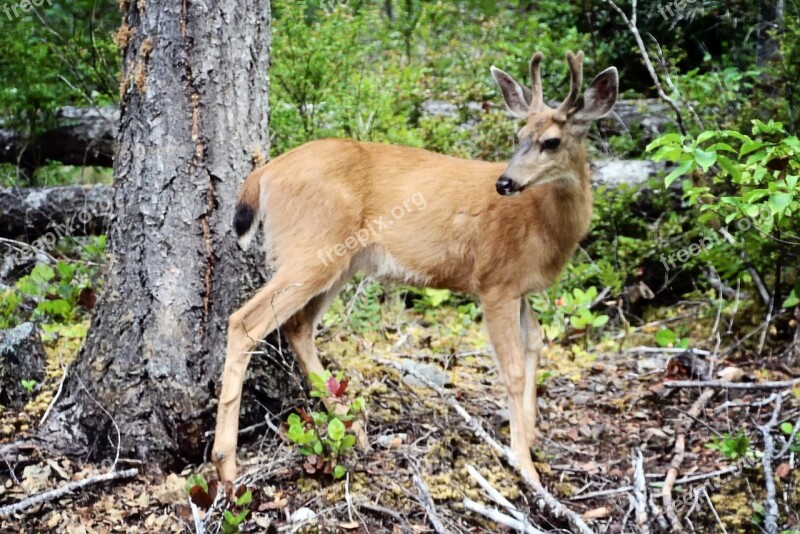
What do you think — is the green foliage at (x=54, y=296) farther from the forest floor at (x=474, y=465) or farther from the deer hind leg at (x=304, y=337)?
the deer hind leg at (x=304, y=337)

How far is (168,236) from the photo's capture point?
456 centimetres

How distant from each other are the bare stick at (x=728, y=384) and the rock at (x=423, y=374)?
1.41 meters

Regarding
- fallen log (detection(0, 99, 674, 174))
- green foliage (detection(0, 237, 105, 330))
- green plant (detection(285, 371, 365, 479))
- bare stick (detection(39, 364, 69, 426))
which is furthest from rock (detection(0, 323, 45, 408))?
fallen log (detection(0, 99, 674, 174))

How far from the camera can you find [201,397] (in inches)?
182

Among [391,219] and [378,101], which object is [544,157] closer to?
[391,219]

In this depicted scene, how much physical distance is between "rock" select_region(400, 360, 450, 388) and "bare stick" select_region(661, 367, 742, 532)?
4.84 feet

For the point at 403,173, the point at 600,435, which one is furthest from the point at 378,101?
the point at 600,435

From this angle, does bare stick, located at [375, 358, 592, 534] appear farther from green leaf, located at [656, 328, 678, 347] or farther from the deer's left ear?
green leaf, located at [656, 328, 678, 347]

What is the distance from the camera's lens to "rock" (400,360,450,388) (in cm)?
568

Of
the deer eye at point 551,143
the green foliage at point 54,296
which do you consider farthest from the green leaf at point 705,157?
the green foliage at point 54,296

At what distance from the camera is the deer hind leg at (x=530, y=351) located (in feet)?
17.2

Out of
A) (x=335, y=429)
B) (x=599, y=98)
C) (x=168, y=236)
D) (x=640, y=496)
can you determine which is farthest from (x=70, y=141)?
(x=640, y=496)

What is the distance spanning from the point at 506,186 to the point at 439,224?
0.67m

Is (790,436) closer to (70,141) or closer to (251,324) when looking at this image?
(251,324)
